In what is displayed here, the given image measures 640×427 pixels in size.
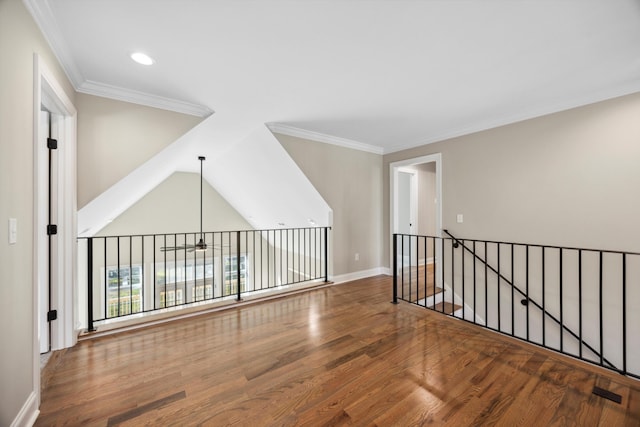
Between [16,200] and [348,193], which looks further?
[348,193]

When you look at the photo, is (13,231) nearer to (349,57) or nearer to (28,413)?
(28,413)

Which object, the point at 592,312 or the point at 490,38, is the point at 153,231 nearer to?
the point at 490,38

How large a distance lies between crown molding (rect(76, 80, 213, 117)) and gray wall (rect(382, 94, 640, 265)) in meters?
3.62

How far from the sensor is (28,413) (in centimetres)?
147

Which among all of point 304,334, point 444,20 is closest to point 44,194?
point 304,334

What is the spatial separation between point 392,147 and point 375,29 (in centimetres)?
325

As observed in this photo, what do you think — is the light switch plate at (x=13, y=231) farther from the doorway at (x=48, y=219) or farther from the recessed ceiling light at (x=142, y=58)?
the recessed ceiling light at (x=142, y=58)

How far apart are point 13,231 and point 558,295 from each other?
4794 mm

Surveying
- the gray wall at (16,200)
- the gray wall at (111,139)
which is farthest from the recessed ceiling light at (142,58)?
the gray wall at (111,139)

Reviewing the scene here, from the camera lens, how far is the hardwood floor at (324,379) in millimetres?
1556

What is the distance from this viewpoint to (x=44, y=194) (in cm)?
219

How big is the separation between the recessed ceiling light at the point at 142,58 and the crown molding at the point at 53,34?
1.41ft

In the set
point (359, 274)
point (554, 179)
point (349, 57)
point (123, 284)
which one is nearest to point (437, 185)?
point (554, 179)

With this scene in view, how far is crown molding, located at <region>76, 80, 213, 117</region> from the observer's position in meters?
2.52
